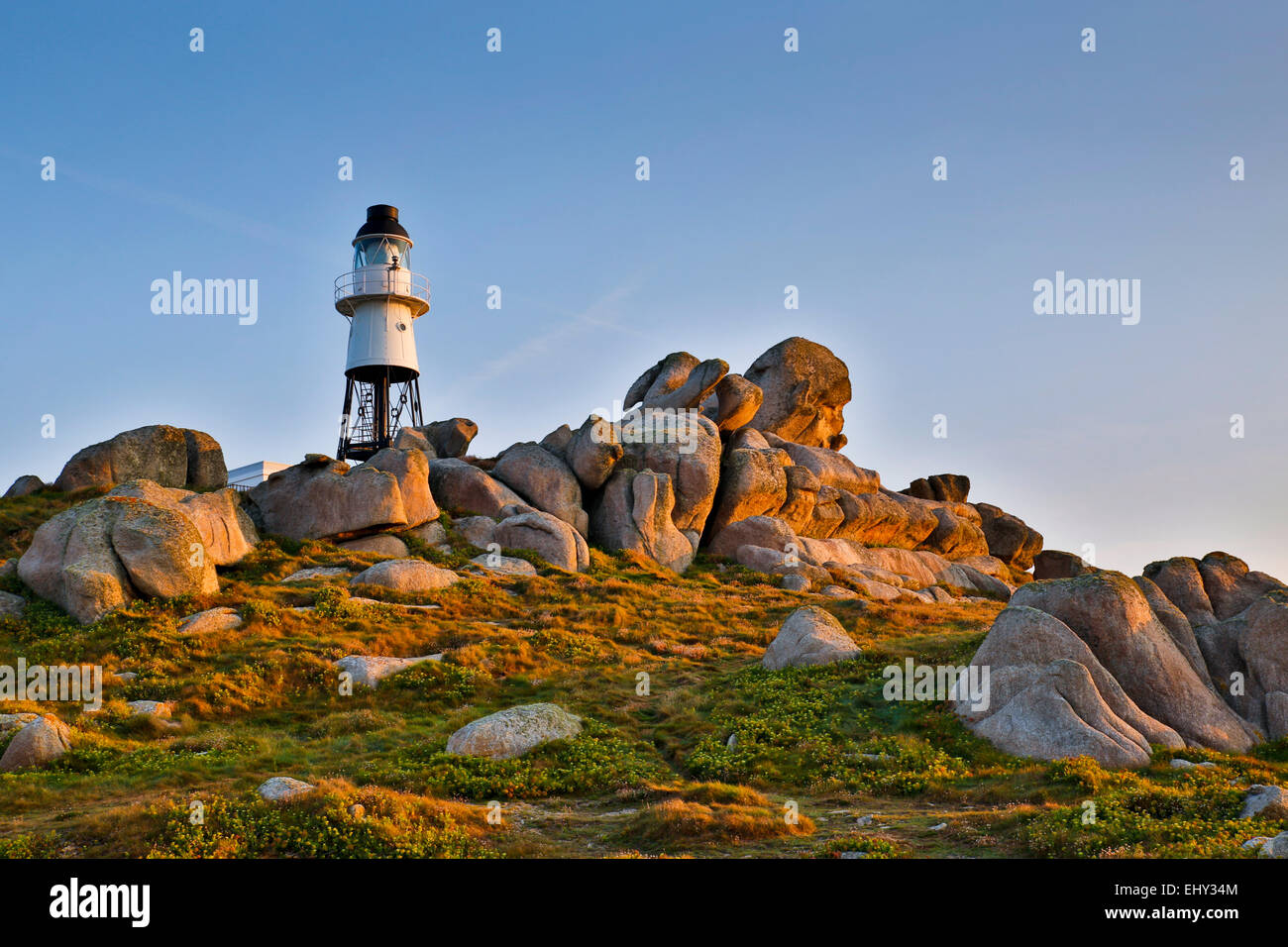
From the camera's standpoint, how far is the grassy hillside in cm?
1677

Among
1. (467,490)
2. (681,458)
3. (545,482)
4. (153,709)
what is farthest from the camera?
(681,458)

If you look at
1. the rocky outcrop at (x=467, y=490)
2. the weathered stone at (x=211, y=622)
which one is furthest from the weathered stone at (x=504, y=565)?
the weathered stone at (x=211, y=622)

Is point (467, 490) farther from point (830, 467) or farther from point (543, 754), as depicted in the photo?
point (543, 754)

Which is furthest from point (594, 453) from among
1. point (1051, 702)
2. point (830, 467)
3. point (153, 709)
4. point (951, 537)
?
point (1051, 702)

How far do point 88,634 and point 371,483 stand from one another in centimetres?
1805

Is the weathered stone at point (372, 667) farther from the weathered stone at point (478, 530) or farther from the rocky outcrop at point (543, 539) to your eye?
the rocky outcrop at point (543, 539)

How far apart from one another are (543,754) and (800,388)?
58.8 metres

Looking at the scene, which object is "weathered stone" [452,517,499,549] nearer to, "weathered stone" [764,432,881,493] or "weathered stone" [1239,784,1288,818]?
"weathered stone" [764,432,881,493]

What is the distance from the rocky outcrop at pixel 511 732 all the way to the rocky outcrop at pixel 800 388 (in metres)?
55.4

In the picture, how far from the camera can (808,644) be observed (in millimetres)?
33500

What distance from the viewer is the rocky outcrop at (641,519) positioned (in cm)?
5928

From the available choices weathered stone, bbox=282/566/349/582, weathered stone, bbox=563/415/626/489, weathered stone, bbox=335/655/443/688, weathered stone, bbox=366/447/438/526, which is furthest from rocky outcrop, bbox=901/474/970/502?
weathered stone, bbox=335/655/443/688

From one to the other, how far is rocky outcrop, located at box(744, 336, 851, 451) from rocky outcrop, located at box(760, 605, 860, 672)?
148 ft
